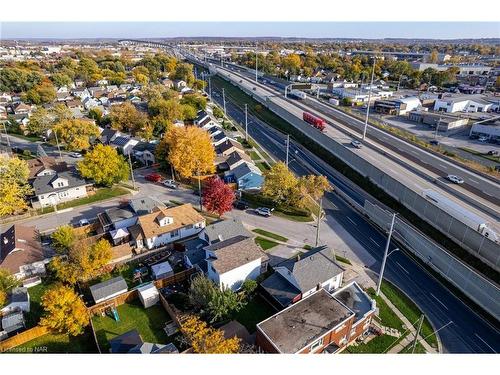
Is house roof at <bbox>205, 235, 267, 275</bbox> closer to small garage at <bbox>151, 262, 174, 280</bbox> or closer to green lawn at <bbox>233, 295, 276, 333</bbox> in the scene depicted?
green lawn at <bbox>233, 295, 276, 333</bbox>

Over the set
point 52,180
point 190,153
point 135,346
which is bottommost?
point 135,346

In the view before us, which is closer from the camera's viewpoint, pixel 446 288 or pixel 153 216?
pixel 446 288

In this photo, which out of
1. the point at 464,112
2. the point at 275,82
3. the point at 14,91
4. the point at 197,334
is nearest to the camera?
the point at 197,334

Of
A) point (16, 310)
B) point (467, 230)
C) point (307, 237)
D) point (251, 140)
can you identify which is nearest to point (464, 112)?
point (251, 140)

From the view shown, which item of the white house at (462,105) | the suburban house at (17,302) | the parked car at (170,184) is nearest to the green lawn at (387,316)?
the suburban house at (17,302)

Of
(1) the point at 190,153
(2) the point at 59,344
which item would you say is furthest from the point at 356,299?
(1) the point at 190,153

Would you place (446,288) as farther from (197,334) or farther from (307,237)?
(197,334)

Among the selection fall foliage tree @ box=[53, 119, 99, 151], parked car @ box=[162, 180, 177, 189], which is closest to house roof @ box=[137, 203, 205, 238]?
parked car @ box=[162, 180, 177, 189]

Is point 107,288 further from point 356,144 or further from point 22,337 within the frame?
point 356,144
